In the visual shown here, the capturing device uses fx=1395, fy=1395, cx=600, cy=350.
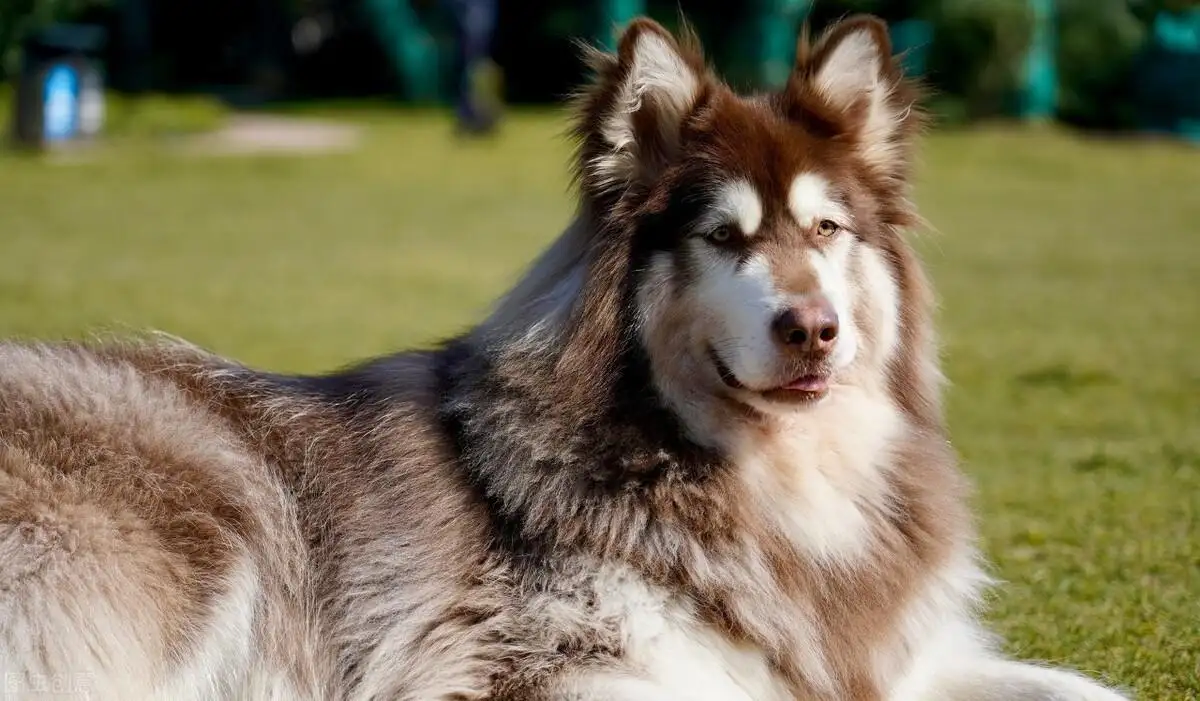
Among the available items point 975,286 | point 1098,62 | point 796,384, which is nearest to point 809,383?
point 796,384

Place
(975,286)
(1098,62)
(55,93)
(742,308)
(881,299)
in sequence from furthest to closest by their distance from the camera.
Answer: (1098,62)
(55,93)
(975,286)
(881,299)
(742,308)

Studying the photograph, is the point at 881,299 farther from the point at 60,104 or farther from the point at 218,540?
the point at 60,104

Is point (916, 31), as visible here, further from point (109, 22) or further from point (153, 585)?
point (153, 585)

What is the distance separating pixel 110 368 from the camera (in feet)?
14.8

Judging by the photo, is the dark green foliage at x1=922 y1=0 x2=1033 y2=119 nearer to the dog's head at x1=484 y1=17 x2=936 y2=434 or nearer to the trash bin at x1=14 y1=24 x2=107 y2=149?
the trash bin at x1=14 y1=24 x2=107 y2=149

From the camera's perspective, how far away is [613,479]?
13.6 feet

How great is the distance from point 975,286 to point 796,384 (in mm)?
12332

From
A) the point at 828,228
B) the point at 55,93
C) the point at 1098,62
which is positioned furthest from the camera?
the point at 1098,62

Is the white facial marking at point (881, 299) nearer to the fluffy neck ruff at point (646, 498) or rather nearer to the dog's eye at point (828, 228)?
the dog's eye at point (828, 228)

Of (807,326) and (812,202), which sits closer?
(807,326)

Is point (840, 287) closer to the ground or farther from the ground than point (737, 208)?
closer to the ground

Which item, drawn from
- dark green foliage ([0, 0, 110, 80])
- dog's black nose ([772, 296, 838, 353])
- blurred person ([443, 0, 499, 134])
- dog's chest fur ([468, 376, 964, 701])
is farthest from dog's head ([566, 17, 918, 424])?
blurred person ([443, 0, 499, 134])

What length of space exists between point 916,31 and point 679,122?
27796 mm

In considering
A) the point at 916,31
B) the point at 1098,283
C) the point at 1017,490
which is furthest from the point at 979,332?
the point at 916,31
